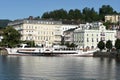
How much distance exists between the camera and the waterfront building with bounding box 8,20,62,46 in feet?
471

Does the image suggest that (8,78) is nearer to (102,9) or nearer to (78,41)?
(78,41)

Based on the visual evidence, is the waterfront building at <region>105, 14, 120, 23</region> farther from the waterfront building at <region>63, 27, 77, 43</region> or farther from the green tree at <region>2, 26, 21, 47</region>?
the green tree at <region>2, 26, 21, 47</region>

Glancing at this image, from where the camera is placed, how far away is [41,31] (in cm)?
14450

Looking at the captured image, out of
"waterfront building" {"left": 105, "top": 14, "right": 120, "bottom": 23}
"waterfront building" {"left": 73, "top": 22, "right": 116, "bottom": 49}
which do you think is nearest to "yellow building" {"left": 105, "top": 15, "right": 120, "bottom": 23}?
"waterfront building" {"left": 105, "top": 14, "right": 120, "bottom": 23}

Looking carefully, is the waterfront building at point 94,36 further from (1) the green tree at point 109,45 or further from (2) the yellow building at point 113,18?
(2) the yellow building at point 113,18

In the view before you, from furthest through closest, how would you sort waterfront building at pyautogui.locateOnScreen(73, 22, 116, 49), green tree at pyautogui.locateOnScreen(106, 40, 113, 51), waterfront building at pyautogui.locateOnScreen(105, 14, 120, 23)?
waterfront building at pyautogui.locateOnScreen(105, 14, 120, 23), waterfront building at pyautogui.locateOnScreen(73, 22, 116, 49), green tree at pyautogui.locateOnScreen(106, 40, 113, 51)

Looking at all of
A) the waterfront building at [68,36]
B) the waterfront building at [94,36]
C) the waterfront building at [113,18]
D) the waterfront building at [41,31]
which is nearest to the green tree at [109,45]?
the waterfront building at [94,36]

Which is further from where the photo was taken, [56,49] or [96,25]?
[96,25]

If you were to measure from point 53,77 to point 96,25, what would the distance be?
3311 inches

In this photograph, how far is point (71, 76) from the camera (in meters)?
45.4

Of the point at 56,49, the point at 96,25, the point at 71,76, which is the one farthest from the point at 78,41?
the point at 71,76

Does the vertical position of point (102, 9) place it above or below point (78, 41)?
above

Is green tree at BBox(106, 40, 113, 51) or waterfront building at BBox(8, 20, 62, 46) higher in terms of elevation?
waterfront building at BBox(8, 20, 62, 46)

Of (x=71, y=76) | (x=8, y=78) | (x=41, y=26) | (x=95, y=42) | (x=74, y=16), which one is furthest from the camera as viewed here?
(x=74, y=16)
